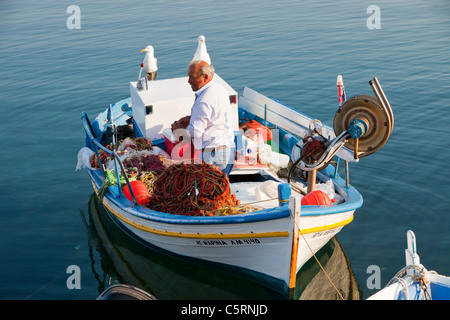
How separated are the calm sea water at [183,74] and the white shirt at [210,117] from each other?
1913mm

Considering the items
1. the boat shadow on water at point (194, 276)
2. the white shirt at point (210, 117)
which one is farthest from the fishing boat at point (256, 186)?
the white shirt at point (210, 117)

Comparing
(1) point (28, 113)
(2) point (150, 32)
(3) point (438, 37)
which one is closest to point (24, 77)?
(1) point (28, 113)

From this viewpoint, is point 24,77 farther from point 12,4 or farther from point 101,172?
point 12,4

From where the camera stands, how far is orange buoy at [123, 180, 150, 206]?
7281mm

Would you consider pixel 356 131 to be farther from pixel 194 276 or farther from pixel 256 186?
pixel 194 276

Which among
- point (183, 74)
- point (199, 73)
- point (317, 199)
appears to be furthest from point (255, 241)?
point (183, 74)

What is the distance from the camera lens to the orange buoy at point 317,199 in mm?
6527

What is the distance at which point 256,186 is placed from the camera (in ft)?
24.7

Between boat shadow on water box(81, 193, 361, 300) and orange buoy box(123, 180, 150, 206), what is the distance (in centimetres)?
93

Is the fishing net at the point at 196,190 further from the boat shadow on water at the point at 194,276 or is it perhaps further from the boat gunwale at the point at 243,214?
the boat shadow on water at the point at 194,276

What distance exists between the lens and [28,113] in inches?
564

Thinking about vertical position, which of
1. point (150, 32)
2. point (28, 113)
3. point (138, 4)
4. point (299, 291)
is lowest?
point (299, 291)

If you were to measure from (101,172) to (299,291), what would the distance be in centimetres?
380
